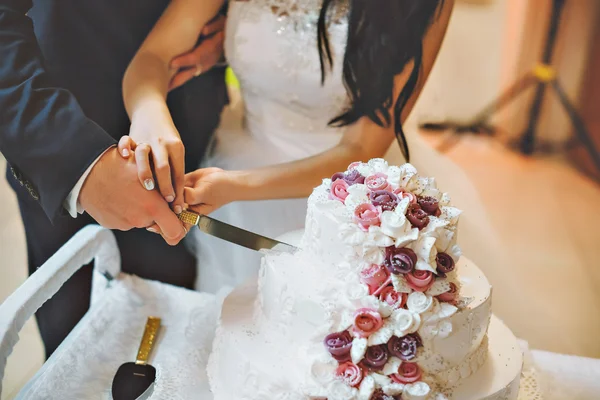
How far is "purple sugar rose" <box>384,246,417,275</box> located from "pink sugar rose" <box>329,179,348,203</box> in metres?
0.12

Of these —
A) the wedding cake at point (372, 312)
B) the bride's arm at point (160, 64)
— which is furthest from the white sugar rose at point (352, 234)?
the bride's arm at point (160, 64)

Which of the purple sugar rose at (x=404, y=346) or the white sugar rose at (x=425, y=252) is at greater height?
the white sugar rose at (x=425, y=252)

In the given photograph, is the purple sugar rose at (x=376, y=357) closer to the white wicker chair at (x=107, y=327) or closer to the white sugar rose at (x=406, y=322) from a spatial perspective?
the white sugar rose at (x=406, y=322)

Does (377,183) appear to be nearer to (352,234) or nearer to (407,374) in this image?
(352,234)

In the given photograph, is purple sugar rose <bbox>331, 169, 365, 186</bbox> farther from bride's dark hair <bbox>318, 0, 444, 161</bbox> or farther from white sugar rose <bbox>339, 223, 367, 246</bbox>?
bride's dark hair <bbox>318, 0, 444, 161</bbox>

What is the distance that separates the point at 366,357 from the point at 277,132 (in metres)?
0.57

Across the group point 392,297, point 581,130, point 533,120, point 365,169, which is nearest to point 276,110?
point 365,169

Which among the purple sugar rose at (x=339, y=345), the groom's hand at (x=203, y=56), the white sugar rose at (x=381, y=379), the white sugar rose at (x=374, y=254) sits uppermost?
the groom's hand at (x=203, y=56)

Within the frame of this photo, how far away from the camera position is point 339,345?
0.82 metres

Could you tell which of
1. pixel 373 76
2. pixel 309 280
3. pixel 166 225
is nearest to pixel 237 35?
pixel 373 76

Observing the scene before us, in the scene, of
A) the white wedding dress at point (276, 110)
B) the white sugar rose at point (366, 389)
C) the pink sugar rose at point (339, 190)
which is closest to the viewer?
the white sugar rose at point (366, 389)

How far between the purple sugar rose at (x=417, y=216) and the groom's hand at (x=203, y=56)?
576 mm

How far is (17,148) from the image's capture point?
39.8 inches

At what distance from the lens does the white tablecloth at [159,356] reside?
1.09 meters
